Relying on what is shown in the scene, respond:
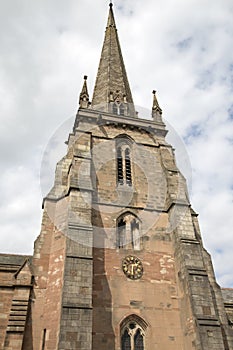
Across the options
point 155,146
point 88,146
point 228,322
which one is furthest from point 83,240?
point 155,146

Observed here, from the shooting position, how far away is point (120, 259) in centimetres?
1495

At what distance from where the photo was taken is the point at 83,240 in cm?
1366

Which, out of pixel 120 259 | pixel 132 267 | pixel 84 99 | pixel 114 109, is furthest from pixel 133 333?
pixel 114 109

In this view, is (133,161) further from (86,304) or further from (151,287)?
(86,304)

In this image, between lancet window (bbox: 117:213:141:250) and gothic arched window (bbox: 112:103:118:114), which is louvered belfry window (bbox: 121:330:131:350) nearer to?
lancet window (bbox: 117:213:141:250)

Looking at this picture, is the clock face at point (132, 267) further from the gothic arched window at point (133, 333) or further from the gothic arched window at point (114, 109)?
the gothic arched window at point (114, 109)

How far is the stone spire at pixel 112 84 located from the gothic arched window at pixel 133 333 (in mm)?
15667

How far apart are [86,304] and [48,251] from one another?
164 inches

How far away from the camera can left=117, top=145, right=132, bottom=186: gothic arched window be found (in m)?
18.7

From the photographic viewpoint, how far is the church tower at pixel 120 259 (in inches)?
490

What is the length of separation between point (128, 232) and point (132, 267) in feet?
6.04

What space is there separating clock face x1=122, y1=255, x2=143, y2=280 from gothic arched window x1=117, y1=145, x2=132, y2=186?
476 cm

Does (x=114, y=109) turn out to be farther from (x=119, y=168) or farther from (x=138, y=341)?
(x=138, y=341)

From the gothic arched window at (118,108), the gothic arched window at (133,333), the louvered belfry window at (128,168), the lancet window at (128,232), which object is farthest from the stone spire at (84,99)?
the gothic arched window at (133,333)
